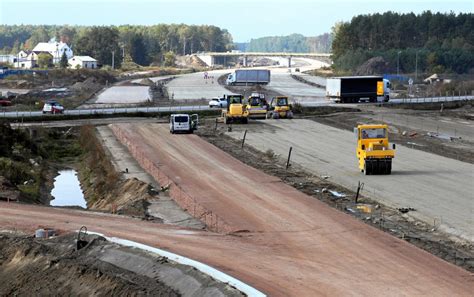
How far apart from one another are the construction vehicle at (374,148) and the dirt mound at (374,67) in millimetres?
131003

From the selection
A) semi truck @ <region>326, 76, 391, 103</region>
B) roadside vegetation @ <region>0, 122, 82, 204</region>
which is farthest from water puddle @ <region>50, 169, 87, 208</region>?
semi truck @ <region>326, 76, 391, 103</region>

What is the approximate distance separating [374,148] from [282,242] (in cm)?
1635

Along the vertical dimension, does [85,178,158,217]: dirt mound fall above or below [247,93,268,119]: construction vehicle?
below

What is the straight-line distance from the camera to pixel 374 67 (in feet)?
595

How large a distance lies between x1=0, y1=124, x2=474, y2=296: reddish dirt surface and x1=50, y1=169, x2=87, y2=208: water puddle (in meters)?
5.01

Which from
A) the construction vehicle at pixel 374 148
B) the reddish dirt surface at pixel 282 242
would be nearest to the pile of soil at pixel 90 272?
the reddish dirt surface at pixel 282 242

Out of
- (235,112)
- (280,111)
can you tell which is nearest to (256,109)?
(280,111)

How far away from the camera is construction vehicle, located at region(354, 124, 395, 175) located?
4366cm

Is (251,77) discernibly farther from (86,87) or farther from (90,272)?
(90,272)

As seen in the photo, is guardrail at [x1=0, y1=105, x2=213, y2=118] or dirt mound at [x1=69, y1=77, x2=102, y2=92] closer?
guardrail at [x1=0, y1=105, x2=213, y2=118]

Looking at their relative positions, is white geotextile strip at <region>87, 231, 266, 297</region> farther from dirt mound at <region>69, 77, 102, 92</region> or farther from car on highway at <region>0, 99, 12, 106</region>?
dirt mound at <region>69, 77, 102, 92</region>

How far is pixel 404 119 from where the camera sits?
269 feet

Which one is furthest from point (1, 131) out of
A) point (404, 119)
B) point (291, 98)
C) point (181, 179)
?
point (291, 98)

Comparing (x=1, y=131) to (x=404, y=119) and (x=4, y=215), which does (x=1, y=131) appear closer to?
(x=4, y=215)
